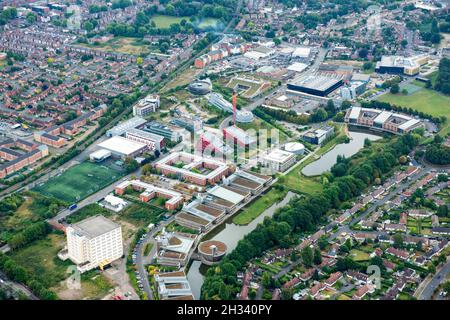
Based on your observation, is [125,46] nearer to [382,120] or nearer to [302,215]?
[382,120]

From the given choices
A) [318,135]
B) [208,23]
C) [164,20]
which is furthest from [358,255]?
[164,20]

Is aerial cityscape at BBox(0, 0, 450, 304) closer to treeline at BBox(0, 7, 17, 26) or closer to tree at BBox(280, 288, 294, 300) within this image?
tree at BBox(280, 288, 294, 300)

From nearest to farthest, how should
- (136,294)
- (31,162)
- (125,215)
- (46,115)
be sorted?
1. (136,294)
2. (125,215)
3. (31,162)
4. (46,115)

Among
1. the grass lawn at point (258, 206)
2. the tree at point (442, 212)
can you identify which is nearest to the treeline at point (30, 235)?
the grass lawn at point (258, 206)

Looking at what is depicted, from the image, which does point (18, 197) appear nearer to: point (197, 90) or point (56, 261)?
point (56, 261)

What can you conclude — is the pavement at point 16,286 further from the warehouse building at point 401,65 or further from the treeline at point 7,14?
the treeline at point 7,14
